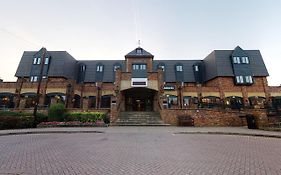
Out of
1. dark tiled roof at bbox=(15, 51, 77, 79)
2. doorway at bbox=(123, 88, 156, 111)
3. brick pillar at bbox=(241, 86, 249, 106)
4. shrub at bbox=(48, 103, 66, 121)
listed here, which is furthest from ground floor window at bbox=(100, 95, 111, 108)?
brick pillar at bbox=(241, 86, 249, 106)

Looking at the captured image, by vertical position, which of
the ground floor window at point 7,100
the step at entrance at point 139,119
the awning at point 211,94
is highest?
the awning at point 211,94

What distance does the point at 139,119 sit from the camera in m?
19.5

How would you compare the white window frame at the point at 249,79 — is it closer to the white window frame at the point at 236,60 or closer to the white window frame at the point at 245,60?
the white window frame at the point at 245,60

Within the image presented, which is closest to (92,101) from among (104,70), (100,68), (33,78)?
(104,70)

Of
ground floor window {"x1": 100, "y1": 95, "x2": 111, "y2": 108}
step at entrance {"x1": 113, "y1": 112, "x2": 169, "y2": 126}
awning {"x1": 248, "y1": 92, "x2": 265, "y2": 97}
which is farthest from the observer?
ground floor window {"x1": 100, "y1": 95, "x2": 111, "y2": 108}

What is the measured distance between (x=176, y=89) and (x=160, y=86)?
8230 millimetres

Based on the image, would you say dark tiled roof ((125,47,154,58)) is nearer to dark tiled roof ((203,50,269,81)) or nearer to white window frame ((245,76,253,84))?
dark tiled roof ((203,50,269,81))

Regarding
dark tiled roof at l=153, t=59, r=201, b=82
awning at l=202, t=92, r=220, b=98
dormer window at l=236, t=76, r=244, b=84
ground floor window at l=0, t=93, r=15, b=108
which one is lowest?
ground floor window at l=0, t=93, r=15, b=108

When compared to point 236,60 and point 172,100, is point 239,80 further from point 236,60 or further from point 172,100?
point 172,100

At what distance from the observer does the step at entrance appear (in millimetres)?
18266

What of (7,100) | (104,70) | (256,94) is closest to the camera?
(7,100)

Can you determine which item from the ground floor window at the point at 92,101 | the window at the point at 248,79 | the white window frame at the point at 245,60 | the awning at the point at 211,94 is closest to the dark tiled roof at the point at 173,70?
the awning at the point at 211,94

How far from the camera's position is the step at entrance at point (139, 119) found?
18.3m

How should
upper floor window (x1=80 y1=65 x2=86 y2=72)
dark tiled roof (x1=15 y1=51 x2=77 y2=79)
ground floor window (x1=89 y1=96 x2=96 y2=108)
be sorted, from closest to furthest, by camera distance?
ground floor window (x1=89 y1=96 x2=96 y2=108) < dark tiled roof (x1=15 y1=51 x2=77 y2=79) < upper floor window (x1=80 y1=65 x2=86 y2=72)
